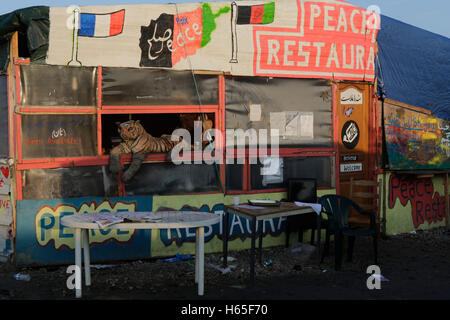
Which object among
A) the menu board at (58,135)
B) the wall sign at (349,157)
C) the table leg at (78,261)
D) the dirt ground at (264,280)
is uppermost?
the menu board at (58,135)

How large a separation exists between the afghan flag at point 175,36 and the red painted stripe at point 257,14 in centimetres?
47

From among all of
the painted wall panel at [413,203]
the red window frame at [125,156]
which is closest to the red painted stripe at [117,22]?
the red window frame at [125,156]

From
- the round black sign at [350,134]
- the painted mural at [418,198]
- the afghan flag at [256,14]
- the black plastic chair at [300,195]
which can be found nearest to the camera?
the afghan flag at [256,14]

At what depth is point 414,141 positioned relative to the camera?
914 cm

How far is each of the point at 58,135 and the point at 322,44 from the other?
14.5 ft

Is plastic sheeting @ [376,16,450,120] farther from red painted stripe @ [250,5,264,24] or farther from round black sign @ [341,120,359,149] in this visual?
red painted stripe @ [250,5,264,24]

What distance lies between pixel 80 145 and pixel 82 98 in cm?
66

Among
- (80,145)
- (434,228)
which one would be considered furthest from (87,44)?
(434,228)

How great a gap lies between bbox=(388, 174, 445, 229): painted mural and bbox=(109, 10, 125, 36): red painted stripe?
5.39 meters

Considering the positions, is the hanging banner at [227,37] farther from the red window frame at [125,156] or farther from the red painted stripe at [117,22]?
the red window frame at [125,156]

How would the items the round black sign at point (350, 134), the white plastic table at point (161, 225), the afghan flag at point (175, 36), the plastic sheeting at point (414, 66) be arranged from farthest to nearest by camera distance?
1. the plastic sheeting at point (414, 66)
2. the round black sign at point (350, 134)
3. the afghan flag at point (175, 36)
4. the white plastic table at point (161, 225)

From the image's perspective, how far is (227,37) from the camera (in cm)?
732

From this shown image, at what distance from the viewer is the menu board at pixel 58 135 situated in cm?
641

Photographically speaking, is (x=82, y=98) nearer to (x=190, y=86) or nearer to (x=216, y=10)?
(x=190, y=86)
